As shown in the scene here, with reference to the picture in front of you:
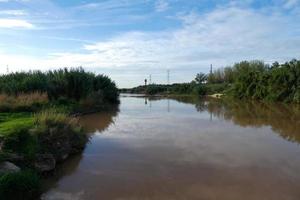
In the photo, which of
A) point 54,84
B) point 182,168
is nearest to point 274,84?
point 54,84

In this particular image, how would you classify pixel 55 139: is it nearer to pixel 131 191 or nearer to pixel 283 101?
pixel 131 191

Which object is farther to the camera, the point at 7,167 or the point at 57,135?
the point at 57,135

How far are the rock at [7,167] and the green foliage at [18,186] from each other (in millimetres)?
428

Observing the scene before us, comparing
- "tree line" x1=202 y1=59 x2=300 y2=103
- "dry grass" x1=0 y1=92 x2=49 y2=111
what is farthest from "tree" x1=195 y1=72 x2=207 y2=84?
"dry grass" x1=0 y1=92 x2=49 y2=111

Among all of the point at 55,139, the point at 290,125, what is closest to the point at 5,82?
the point at 55,139

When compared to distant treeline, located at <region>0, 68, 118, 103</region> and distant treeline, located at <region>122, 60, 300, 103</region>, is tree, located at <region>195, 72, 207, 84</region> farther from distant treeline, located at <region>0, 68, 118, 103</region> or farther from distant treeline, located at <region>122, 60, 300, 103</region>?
distant treeline, located at <region>0, 68, 118, 103</region>

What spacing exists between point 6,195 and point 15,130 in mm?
3249

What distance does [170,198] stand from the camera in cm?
731

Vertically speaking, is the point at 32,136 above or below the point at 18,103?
below

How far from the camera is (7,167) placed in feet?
24.9

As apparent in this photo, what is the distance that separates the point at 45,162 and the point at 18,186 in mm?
2621

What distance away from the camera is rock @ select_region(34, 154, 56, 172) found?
8.99 m

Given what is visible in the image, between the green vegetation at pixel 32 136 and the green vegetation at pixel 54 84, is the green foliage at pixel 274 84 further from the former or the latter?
the green vegetation at pixel 32 136

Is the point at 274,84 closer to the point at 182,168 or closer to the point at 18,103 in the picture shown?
the point at 18,103
